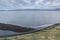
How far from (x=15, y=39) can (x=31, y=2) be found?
22.6 inches

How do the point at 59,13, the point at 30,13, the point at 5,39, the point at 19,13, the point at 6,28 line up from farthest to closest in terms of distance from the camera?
the point at 19,13 → the point at 30,13 → the point at 59,13 → the point at 6,28 → the point at 5,39

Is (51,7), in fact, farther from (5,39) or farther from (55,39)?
(5,39)

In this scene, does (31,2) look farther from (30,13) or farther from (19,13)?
(19,13)

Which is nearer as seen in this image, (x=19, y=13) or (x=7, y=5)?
(x=7, y=5)

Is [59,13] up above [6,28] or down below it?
above

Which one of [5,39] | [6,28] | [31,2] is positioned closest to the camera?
[5,39]

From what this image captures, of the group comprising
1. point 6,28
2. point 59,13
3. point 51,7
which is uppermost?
point 51,7

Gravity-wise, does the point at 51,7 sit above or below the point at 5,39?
above

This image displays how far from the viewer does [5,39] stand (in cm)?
71

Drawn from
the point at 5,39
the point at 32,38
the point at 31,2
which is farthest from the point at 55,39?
the point at 31,2

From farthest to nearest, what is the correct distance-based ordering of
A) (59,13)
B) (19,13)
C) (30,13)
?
1. (19,13)
2. (30,13)
3. (59,13)

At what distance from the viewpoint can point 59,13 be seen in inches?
52.4

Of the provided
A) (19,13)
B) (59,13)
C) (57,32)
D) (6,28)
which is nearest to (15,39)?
(6,28)

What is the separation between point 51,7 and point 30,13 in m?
0.24
